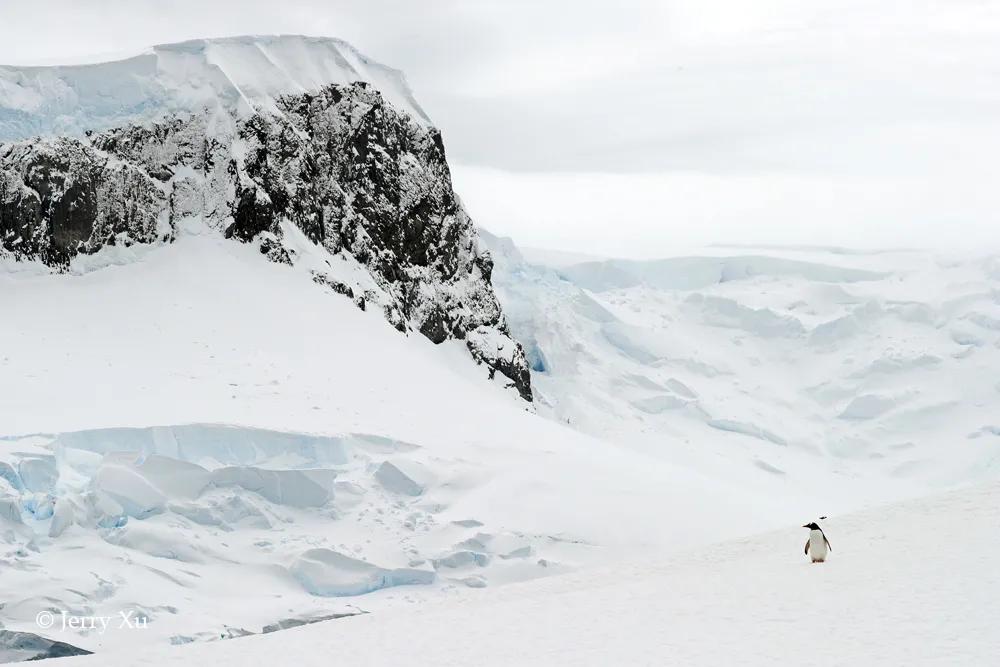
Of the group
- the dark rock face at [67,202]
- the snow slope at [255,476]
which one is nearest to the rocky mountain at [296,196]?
the dark rock face at [67,202]

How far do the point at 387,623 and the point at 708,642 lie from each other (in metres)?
4.70

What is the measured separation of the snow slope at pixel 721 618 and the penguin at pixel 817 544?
193mm

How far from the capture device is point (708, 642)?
1294 centimetres

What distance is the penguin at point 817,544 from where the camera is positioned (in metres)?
16.3

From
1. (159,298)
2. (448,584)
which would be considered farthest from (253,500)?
(159,298)

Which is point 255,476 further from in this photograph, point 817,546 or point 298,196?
point 298,196

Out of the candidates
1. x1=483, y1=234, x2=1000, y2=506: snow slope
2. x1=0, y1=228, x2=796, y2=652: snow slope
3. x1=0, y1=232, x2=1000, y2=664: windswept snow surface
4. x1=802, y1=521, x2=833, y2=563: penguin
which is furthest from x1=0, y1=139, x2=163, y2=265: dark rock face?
x1=802, y1=521, x2=833, y2=563: penguin

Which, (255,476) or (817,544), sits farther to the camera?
(255,476)

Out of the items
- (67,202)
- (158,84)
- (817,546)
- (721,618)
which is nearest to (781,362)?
(158,84)

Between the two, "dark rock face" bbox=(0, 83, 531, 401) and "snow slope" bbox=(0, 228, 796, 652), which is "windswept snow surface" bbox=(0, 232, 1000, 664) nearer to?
"snow slope" bbox=(0, 228, 796, 652)

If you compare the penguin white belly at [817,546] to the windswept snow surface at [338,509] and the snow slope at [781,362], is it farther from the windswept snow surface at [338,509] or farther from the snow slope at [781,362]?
the snow slope at [781,362]

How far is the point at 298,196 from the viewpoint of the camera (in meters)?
38.8

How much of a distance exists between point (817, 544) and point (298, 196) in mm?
26450

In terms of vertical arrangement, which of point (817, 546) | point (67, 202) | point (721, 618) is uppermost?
point (67, 202)
